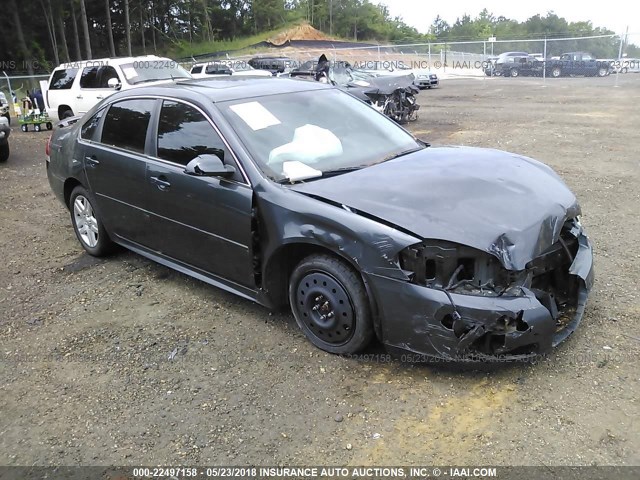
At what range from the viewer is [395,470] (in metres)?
2.58

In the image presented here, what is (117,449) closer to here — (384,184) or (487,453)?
(487,453)

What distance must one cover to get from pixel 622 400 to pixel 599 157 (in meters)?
7.03

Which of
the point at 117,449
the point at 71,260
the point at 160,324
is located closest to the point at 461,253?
the point at 117,449

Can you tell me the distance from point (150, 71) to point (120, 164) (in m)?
8.70

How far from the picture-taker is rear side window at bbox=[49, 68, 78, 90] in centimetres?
1341

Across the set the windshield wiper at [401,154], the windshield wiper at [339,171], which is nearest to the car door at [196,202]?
the windshield wiper at [339,171]

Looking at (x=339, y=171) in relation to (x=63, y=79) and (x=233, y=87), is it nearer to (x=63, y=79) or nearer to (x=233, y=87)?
(x=233, y=87)

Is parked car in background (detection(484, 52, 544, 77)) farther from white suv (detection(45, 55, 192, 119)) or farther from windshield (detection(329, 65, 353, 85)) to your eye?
white suv (detection(45, 55, 192, 119))

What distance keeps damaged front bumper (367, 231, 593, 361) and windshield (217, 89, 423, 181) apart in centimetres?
106

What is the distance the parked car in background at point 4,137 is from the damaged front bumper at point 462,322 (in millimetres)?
9566

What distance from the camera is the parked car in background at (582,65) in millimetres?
28500

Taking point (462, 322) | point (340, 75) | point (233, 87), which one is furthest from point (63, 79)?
point (462, 322)

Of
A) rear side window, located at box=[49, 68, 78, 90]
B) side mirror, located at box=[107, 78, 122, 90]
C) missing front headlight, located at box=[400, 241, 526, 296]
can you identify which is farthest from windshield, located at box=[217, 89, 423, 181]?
rear side window, located at box=[49, 68, 78, 90]

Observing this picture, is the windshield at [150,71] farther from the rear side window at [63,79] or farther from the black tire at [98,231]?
the black tire at [98,231]
